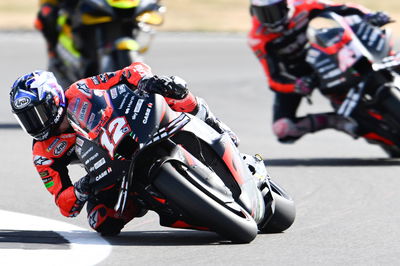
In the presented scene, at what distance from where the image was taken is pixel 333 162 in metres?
12.1

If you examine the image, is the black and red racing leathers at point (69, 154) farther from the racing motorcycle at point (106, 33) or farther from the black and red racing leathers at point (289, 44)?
the racing motorcycle at point (106, 33)

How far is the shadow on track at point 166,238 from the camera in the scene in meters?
7.60

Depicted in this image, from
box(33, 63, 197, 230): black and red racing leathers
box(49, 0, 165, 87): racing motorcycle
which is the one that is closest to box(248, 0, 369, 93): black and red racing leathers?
box(49, 0, 165, 87): racing motorcycle

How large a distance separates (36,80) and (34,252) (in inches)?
49.9

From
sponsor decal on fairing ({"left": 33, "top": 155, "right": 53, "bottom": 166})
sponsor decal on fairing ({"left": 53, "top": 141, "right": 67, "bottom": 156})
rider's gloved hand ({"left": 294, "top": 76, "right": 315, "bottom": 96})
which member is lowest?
rider's gloved hand ({"left": 294, "top": 76, "right": 315, "bottom": 96})

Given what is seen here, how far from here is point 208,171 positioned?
753 centimetres

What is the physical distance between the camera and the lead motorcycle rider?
778 cm

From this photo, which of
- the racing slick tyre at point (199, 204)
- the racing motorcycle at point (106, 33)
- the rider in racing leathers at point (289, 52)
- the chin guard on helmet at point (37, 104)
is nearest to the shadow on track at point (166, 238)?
the racing slick tyre at point (199, 204)

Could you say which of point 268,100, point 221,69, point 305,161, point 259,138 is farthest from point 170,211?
point 221,69

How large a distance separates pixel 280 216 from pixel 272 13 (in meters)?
4.65

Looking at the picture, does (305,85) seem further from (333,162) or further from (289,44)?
(333,162)

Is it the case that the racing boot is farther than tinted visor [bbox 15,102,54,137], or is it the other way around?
the racing boot

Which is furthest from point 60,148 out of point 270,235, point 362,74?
point 362,74

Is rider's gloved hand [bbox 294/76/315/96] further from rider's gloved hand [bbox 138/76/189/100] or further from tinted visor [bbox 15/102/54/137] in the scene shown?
tinted visor [bbox 15/102/54/137]
